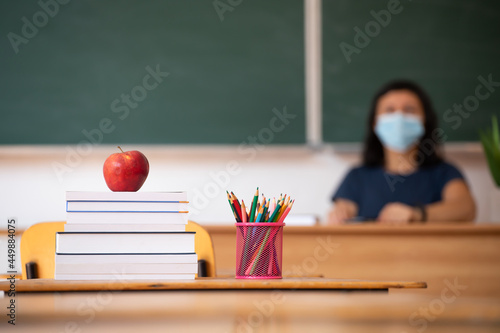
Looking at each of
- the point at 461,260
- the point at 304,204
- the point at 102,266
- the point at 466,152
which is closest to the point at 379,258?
the point at 461,260

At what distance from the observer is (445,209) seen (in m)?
2.97

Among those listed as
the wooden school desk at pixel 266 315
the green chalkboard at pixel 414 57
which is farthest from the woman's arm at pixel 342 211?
the wooden school desk at pixel 266 315

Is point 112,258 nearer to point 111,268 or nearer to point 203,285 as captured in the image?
point 111,268

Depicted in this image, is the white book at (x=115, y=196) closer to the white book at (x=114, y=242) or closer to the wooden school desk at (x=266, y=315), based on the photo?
the white book at (x=114, y=242)

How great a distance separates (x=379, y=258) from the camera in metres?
2.60

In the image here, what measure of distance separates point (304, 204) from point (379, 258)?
108 centimetres

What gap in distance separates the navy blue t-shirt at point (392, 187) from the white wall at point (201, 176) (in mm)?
380

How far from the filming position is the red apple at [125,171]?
1172mm

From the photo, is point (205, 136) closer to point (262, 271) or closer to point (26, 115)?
point (26, 115)

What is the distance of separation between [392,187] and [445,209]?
319 mm

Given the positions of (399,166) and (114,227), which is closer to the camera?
(114,227)

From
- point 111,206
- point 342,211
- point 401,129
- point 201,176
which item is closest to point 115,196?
point 111,206

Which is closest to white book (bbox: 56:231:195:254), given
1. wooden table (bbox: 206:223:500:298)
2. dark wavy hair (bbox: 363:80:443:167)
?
wooden table (bbox: 206:223:500:298)

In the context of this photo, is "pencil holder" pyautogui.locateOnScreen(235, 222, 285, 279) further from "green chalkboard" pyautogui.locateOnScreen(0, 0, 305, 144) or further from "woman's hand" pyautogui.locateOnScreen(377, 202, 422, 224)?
"green chalkboard" pyautogui.locateOnScreen(0, 0, 305, 144)
